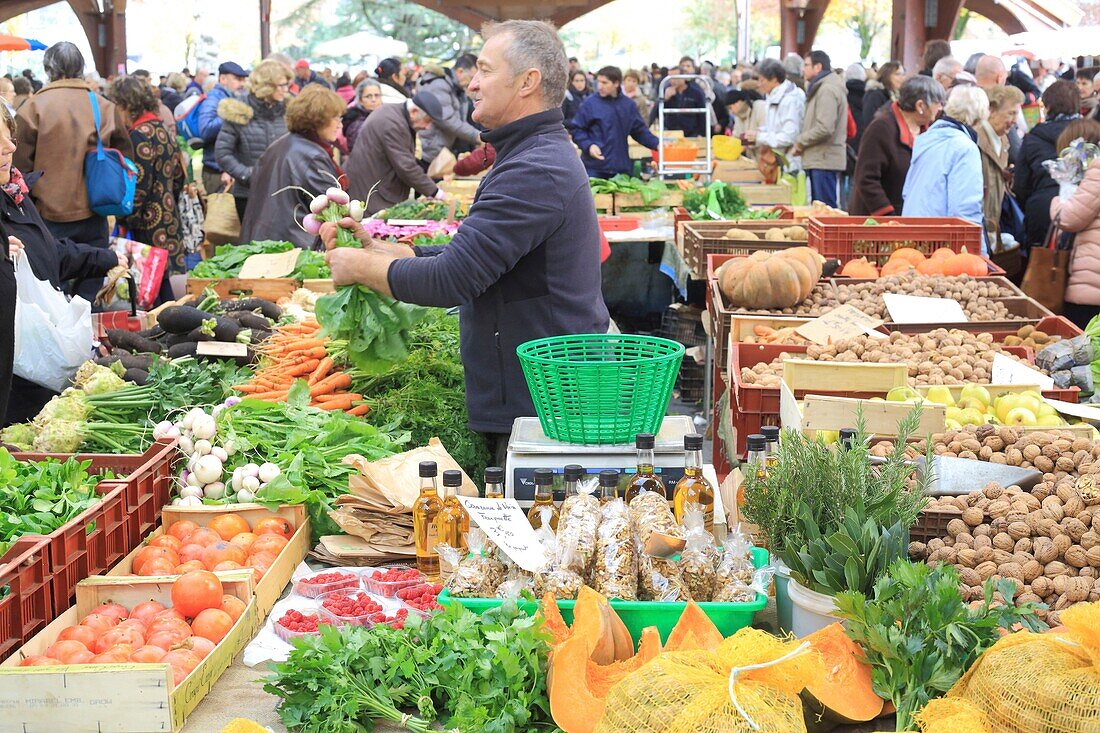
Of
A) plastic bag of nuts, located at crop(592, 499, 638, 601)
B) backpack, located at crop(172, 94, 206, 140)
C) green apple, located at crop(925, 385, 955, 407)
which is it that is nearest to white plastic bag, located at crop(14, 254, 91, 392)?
plastic bag of nuts, located at crop(592, 499, 638, 601)

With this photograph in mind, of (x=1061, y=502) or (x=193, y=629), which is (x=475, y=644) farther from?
(x=1061, y=502)

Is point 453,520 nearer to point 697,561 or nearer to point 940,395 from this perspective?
point 697,561

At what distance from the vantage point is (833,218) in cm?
674

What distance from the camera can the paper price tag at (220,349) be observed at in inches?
195

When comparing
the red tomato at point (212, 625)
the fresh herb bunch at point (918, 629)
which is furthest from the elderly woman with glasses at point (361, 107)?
the fresh herb bunch at point (918, 629)

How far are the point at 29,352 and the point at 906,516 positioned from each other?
3.60 meters

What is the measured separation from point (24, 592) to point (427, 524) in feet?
2.92

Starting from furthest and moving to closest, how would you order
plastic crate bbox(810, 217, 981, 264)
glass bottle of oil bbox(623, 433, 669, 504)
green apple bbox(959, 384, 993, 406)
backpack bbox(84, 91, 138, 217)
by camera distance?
backpack bbox(84, 91, 138, 217) < plastic crate bbox(810, 217, 981, 264) < green apple bbox(959, 384, 993, 406) < glass bottle of oil bbox(623, 433, 669, 504)

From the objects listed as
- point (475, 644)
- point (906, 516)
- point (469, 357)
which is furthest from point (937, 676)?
point (469, 357)

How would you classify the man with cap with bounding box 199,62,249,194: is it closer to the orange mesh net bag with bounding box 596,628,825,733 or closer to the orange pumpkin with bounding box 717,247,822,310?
the orange pumpkin with bounding box 717,247,822,310

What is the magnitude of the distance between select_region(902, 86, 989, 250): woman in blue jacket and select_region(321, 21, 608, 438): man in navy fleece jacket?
4.09 meters

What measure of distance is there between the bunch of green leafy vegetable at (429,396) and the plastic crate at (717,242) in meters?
2.29

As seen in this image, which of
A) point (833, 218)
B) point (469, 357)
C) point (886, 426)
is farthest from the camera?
point (833, 218)

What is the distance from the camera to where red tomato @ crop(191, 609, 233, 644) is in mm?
2447
